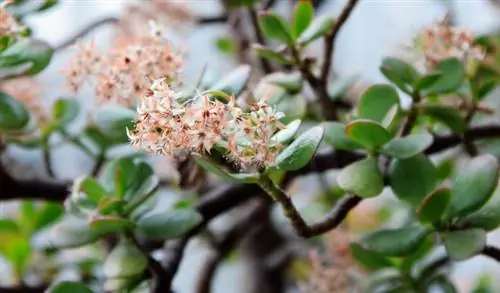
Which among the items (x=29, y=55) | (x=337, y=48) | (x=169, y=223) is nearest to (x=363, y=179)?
(x=169, y=223)

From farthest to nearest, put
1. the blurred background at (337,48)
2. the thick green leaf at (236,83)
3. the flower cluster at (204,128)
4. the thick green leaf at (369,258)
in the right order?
1. the blurred background at (337,48)
2. the thick green leaf at (369,258)
3. the thick green leaf at (236,83)
4. the flower cluster at (204,128)

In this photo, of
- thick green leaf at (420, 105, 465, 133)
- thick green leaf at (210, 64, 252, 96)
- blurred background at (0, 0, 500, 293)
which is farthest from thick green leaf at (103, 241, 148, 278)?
blurred background at (0, 0, 500, 293)

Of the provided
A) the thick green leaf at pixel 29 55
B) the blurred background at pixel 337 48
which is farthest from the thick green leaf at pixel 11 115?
the blurred background at pixel 337 48

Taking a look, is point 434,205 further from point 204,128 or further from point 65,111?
point 65,111

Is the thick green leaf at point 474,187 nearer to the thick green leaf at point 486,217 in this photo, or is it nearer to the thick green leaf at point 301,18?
the thick green leaf at point 486,217

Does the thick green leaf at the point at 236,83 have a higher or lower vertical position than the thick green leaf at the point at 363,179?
higher

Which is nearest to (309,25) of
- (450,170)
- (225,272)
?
(450,170)

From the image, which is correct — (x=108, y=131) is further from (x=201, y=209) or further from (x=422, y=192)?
(x=422, y=192)
